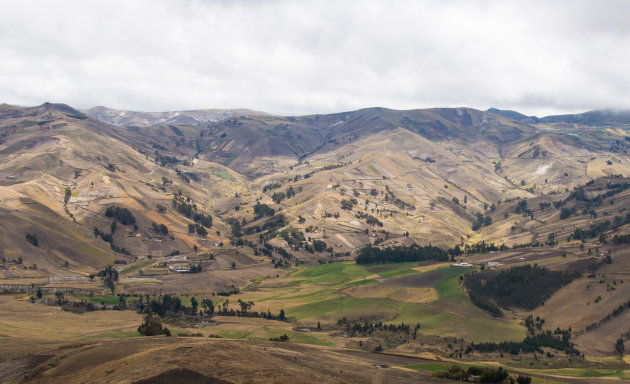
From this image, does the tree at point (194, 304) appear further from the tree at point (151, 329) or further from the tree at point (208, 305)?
the tree at point (151, 329)

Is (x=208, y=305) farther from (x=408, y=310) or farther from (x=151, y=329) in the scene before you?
(x=408, y=310)

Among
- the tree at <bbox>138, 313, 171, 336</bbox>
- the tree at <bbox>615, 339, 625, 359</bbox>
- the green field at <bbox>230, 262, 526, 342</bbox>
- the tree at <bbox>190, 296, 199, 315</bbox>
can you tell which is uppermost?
the tree at <bbox>138, 313, 171, 336</bbox>

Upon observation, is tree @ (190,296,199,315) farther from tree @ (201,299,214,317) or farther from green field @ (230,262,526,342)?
green field @ (230,262,526,342)

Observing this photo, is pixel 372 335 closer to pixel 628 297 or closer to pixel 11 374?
pixel 628 297

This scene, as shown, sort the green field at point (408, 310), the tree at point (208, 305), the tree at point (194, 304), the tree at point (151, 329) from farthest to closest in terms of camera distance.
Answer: the tree at point (208, 305), the tree at point (194, 304), the green field at point (408, 310), the tree at point (151, 329)

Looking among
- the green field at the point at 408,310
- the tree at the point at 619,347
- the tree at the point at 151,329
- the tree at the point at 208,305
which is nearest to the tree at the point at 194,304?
the tree at the point at 208,305

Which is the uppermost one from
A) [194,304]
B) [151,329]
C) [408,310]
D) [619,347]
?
[151,329]

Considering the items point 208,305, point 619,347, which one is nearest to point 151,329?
point 208,305

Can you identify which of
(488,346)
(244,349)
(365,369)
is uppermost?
(244,349)

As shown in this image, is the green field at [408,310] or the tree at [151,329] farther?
the green field at [408,310]

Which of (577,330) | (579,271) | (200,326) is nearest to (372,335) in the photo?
(200,326)

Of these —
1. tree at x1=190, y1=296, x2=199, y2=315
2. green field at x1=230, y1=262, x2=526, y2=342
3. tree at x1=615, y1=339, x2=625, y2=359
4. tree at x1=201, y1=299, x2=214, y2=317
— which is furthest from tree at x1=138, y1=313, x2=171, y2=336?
tree at x1=615, y1=339, x2=625, y2=359

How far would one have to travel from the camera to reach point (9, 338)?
328 feet

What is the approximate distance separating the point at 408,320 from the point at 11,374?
11723cm
